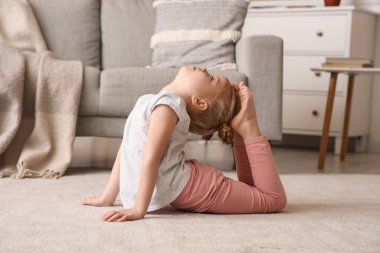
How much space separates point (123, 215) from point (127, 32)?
1.81 metres

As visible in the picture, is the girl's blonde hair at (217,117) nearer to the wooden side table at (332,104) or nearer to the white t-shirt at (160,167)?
the white t-shirt at (160,167)

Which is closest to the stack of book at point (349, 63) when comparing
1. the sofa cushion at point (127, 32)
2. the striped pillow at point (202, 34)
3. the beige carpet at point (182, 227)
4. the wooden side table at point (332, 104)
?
the wooden side table at point (332, 104)

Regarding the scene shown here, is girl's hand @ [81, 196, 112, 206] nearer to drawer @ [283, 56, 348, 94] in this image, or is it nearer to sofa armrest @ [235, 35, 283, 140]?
sofa armrest @ [235, 35, 283, 140]

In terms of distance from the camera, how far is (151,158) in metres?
1.60

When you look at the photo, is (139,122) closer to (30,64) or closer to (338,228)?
(338,228)

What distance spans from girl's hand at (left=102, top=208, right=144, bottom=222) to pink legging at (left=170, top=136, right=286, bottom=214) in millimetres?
167

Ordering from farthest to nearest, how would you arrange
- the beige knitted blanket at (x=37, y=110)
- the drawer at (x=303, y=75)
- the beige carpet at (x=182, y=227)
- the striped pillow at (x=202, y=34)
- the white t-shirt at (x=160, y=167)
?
the drawer at (x=303, y=75) → the striped pillow at (x=202, y=34) → the beige knitted blanket at (x=37, y=110) → the white t-shirt at (x=160, y=167) → the beige carpet at (x=182, y=227)

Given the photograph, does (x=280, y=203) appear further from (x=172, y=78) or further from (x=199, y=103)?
(x=172, y=78)

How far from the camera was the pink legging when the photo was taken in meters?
1.73

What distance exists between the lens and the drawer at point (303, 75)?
3809mm

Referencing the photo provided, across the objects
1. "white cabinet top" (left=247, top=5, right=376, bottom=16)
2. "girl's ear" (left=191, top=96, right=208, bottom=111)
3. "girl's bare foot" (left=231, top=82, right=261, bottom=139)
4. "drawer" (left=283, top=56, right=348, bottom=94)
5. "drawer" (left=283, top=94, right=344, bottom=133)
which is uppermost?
"white cabinet top" (left=247, top=5, right=376, bottom=16)

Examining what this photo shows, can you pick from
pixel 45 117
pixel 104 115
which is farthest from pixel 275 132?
pixel 45 117

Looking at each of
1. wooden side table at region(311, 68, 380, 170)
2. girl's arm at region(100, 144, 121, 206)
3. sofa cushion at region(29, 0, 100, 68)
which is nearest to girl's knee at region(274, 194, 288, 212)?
girl's arm at region(100, 144, 121, 206)

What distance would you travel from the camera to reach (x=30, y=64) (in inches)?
102
